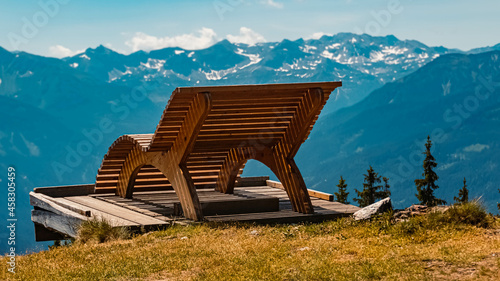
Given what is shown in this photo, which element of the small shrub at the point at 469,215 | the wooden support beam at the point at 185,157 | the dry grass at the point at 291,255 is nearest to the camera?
the dry grass at the point at 291,255

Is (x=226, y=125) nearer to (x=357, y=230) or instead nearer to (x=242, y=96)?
(x=242, y=96)

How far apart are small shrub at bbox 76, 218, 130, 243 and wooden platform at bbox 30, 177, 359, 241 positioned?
32cm

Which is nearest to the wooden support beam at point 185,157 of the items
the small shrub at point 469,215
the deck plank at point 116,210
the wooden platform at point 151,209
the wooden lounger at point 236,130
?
the wooden lounger at point 236,130

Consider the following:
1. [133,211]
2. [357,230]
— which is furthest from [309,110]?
[133,211]

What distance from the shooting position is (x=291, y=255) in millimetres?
→ 7707

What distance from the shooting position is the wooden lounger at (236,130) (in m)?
10.6

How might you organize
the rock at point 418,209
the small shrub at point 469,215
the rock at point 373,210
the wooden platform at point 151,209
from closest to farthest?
the small shrub at point 469,215 → the rock at point 418,209 → the rock at point 373,210 → the wooden platform at point 151,209

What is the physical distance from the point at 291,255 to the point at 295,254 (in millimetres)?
52

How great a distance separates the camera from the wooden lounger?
10.6 metres

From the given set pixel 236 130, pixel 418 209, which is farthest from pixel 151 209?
pixel 418 209

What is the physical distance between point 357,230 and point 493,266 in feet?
8.64

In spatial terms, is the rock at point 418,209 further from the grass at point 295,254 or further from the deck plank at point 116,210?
the deck plank at point 116,210

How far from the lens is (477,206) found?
925 centimetres

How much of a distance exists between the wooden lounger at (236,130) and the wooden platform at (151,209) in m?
0.42
